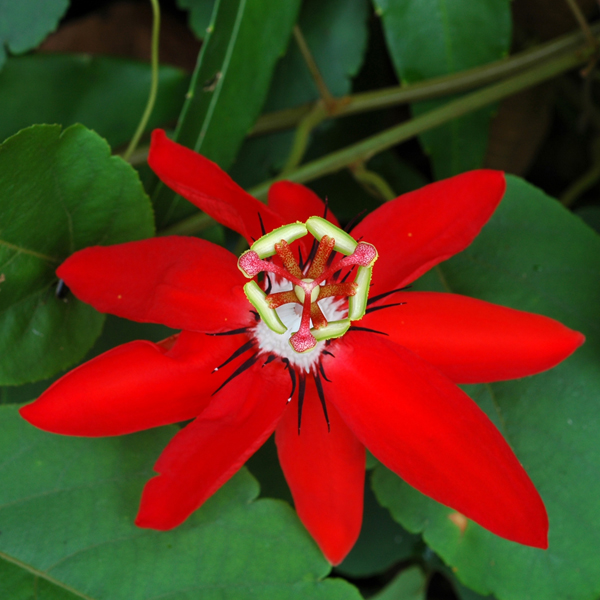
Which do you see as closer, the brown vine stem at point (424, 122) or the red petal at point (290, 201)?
the red petal at point (290, 201)

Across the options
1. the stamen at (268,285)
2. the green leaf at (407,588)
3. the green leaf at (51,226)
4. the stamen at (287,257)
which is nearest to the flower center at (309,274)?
the stamen at (287,257)

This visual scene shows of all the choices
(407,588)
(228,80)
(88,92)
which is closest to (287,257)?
(228,80)

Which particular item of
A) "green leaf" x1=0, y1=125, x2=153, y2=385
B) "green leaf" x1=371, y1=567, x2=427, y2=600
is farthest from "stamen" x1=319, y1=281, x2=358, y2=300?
"green leaf" x1=371, y1=567, x2=427, y2=600

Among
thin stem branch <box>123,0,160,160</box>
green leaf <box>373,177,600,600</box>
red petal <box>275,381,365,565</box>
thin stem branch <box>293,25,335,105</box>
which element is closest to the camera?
red petal <box>275,381,365,565</box>

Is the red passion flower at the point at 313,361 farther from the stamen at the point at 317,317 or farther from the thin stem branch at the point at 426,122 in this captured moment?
the thin stem branch at the point at 426,122

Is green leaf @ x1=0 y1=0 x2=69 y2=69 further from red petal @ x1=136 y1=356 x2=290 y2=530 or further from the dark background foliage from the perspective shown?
red petal @ x1=136 y1=356 x2=290 y2=530

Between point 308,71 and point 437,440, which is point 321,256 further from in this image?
point 308,71
